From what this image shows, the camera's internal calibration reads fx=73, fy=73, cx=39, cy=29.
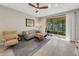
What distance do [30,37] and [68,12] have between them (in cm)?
253

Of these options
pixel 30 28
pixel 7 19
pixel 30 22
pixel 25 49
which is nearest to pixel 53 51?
pixel 25 49

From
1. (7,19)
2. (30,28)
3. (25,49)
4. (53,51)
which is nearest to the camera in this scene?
(53,51)

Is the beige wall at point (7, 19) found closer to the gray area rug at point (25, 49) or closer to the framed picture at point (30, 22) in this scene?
the gray area rug at point (25, 49)

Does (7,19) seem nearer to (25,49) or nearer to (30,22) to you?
(25,49)

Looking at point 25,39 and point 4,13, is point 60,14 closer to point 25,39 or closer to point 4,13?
point 25,39

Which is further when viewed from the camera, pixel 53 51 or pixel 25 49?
pixel 25 49

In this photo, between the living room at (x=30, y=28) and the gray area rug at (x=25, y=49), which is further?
the living room at (x=30, y=28)

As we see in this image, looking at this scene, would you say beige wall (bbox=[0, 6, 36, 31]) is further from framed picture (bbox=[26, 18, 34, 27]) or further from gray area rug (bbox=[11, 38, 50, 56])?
framed picture (bbox=[26, 18, 34, 27])

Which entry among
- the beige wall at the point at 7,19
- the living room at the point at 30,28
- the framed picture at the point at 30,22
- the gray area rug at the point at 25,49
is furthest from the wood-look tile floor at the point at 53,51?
the framed picture at the point at 30,22

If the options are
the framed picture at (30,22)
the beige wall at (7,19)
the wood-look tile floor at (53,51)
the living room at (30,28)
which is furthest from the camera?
the framed picture at (30,22)

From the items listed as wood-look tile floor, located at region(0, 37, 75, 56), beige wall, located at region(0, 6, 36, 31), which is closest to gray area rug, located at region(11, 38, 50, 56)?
wood-look tile floor, located at region(0, 37, 75, 56)

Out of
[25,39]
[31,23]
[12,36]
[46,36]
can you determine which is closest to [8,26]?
[12,36]

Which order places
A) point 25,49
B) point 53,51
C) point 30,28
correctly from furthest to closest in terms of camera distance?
1. point 30,28
2. point 25,49
3. point 53,51

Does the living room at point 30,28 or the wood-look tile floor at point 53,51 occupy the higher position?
the living room at point 30,28
